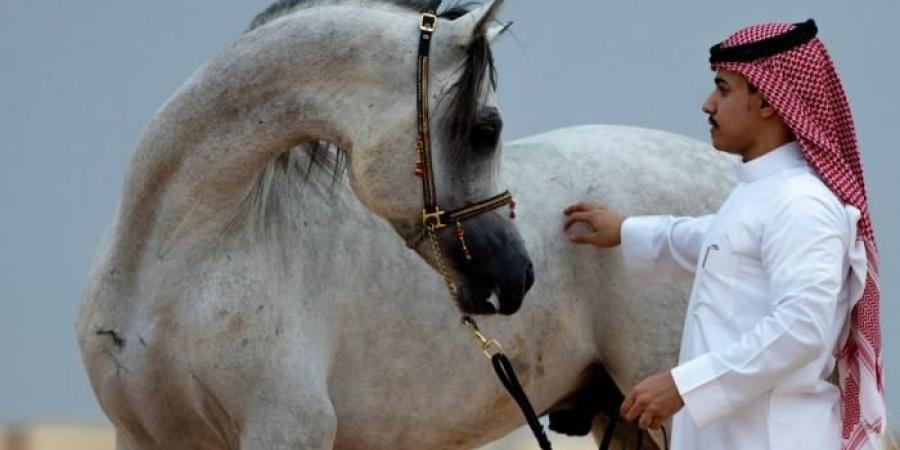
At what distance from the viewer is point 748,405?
3.14 m

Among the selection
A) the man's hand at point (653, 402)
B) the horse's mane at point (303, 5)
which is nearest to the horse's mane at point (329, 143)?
the horse's mane at point (303, 5)

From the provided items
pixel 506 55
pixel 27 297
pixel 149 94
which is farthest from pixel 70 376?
pixel 506 55

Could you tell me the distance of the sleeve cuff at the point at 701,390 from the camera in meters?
3.04

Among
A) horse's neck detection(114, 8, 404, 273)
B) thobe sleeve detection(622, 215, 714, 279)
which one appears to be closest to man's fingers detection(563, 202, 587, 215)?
thobe sleeve detection(622, 215, 714, 279)

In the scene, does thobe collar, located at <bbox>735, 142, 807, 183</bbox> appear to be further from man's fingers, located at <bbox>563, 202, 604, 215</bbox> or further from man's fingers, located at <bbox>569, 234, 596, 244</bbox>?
man's fingers, located at <bbox>563, 202, 604, 215</bbox>

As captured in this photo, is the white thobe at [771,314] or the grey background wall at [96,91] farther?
the grey background wall at [96,91]

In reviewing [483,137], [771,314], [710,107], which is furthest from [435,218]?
[771,314]

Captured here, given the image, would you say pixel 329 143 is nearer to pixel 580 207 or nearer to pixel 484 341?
pixel 484 341

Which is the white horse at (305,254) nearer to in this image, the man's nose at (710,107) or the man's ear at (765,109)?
the man's nose at (710,107)

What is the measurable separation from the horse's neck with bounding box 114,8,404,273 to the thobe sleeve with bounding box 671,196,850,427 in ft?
2.67

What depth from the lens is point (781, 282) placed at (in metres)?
3.02

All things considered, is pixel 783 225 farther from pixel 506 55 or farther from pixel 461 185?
pixel 506 55

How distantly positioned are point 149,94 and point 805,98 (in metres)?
3.02

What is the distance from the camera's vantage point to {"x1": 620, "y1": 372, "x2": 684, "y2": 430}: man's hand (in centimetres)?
303
